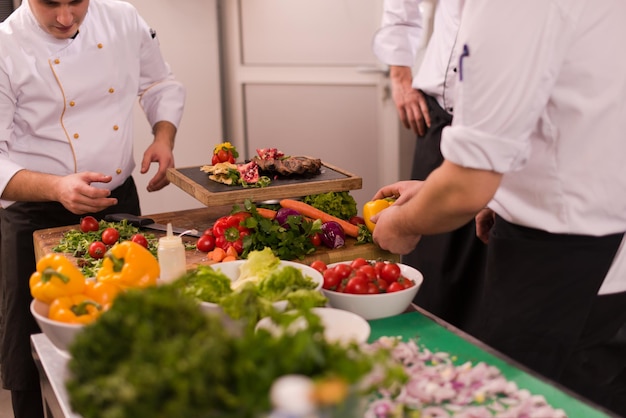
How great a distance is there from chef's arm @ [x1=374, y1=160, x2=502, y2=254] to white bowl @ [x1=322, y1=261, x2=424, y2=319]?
5.8 inches

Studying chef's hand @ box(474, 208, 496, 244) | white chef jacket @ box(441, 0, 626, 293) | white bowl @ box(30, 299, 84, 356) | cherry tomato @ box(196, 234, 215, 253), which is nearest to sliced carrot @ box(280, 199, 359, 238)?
cherry tomato @ box(196, 234, 215, 253)

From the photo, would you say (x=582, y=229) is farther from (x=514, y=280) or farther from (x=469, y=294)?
(x=469, y=294)

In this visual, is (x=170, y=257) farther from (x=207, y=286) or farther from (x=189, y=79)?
(x=189, y=79)

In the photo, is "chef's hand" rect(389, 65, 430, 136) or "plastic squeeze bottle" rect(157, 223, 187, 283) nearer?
"plastic squeeze bottle" rect(157, 223, 187, 283)

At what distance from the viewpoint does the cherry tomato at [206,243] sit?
84.0 inches

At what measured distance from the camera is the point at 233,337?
0.97 metres

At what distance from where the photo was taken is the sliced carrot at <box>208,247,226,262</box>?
80.4 inches

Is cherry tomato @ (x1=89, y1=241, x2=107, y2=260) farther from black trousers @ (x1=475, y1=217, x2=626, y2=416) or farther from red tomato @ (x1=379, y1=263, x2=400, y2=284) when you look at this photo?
black trousers @ (x1=475, y1=217, x2=626, y2=416)

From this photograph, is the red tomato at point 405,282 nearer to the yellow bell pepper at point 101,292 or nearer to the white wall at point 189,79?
the yellow bell pepper at point 101,292

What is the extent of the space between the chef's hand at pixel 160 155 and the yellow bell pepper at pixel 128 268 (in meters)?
1.14

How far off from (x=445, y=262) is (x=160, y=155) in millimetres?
1100

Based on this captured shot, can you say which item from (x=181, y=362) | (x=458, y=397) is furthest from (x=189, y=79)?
(x=181, y=362)

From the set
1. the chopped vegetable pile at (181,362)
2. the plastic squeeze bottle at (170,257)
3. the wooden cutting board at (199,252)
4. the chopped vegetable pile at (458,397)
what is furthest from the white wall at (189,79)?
the chopped vegetable pile at (181,362)

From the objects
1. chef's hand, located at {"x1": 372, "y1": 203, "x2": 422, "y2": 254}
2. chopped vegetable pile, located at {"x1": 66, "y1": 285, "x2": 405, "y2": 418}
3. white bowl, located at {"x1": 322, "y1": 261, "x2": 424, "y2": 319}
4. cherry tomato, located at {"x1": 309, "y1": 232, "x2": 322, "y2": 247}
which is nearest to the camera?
chopped vegetable pile, located at {"x1": 66, "y1": 285, "x2": 405, "y2": 418}
